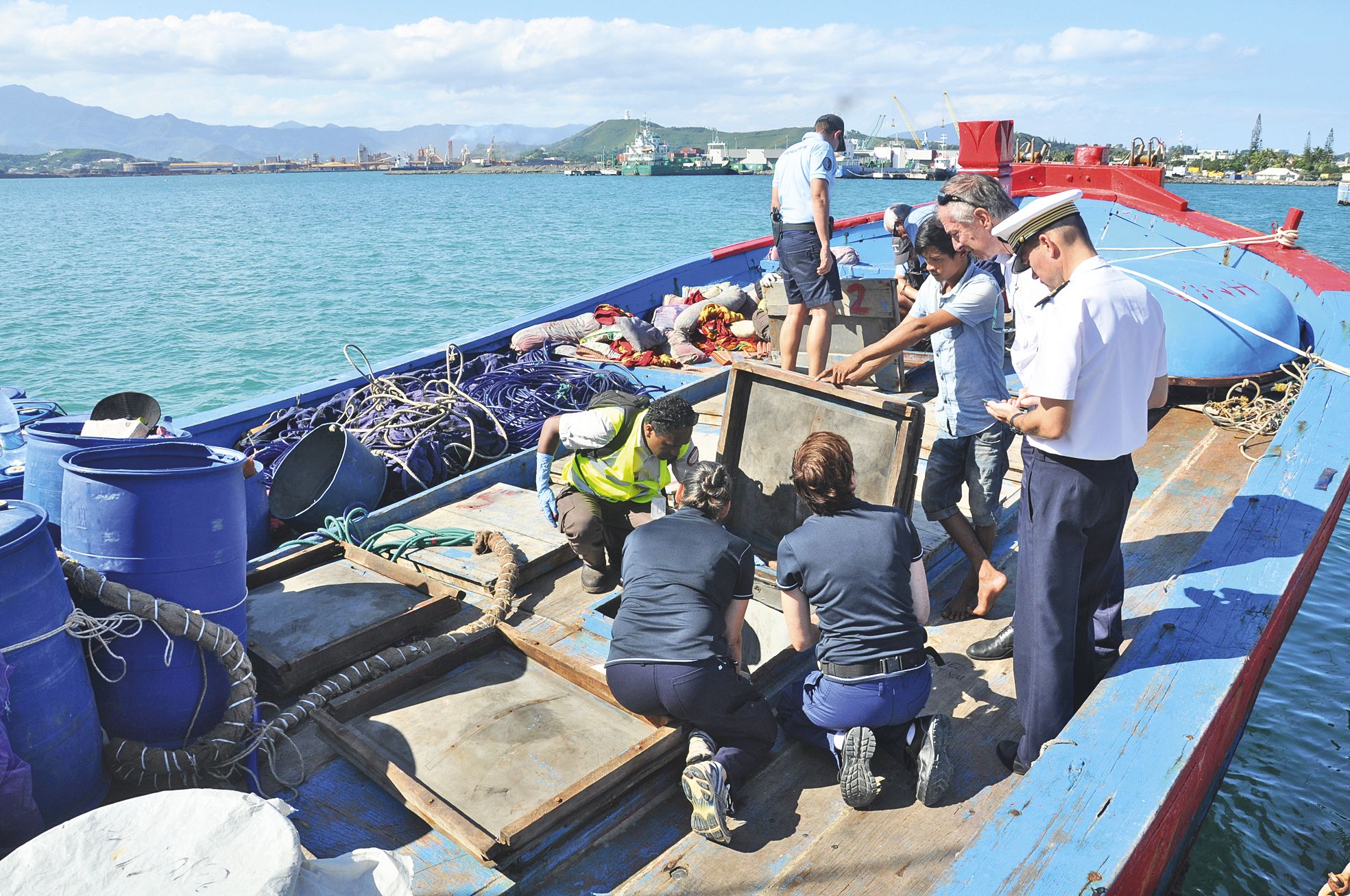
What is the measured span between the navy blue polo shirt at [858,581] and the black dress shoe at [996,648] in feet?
2.75

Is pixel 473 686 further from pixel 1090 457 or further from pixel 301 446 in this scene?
pixel 301 446

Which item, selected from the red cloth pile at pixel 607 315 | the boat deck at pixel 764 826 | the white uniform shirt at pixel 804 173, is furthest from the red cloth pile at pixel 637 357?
the boat deck at pixel 764 826

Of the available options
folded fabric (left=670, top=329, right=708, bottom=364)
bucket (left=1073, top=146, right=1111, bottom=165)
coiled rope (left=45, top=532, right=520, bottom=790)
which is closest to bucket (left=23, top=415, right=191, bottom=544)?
coiled rope (left=45, top=532, right=520, bottom=790)

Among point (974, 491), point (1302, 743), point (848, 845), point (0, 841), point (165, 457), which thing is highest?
point (165, 457)

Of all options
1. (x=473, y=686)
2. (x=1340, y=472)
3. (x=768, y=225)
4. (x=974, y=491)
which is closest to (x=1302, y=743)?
(x=1340, y=472)

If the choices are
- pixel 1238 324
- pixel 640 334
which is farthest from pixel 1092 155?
pixel 640 334

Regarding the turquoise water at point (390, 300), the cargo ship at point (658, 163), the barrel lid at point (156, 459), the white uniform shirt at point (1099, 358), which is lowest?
the turquoise water at point (390, 300)

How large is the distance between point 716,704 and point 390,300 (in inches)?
975

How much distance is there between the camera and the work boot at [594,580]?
14.9 ft

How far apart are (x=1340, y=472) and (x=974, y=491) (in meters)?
2.30

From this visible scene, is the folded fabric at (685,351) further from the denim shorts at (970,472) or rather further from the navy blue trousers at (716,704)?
the navy blue trousers at (716,704)

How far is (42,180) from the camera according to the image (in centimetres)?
15362

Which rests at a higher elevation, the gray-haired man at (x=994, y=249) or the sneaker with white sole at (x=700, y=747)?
the gray-haired man at (x=994, y=249)

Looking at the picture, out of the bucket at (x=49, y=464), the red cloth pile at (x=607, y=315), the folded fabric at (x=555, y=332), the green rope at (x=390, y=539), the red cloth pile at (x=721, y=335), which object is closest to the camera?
the bucket at (x=49, y=464)
